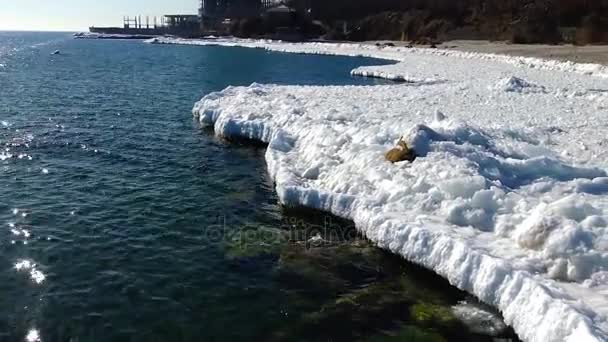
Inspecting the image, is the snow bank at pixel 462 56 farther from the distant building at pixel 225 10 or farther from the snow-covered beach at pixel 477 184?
the distant building at pixel 225 10

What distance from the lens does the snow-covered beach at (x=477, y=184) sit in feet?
32.3

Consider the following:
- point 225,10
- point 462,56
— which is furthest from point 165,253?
point 225,10

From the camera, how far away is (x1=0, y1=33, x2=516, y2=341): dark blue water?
32.1 feet

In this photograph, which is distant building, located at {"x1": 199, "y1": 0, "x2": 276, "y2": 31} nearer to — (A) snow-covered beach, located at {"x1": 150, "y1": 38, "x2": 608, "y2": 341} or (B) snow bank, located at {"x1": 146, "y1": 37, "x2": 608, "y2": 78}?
(B) snow bank, located at {"x1": 146, "y1": 37, "x2": 608, "y2": 78}

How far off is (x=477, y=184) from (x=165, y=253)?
811 centimetres

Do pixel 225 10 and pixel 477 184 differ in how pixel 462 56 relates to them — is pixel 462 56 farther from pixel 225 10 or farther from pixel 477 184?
pixel 225 10

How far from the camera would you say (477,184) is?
1352 cm

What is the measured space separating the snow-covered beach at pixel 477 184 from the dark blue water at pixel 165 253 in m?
0.77

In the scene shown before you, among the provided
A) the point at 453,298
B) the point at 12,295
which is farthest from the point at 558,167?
the point at 12,295

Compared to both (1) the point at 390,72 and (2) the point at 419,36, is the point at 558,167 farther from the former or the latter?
(2) the point at 419,36

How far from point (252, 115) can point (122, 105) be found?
44.5 ft

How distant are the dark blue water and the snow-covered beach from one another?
77cm

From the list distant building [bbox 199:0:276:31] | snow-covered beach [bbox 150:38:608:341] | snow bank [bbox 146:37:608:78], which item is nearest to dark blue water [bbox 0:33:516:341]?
snow-covered beach [bbox 150:38:608:341]

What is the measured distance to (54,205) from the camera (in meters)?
15.7
